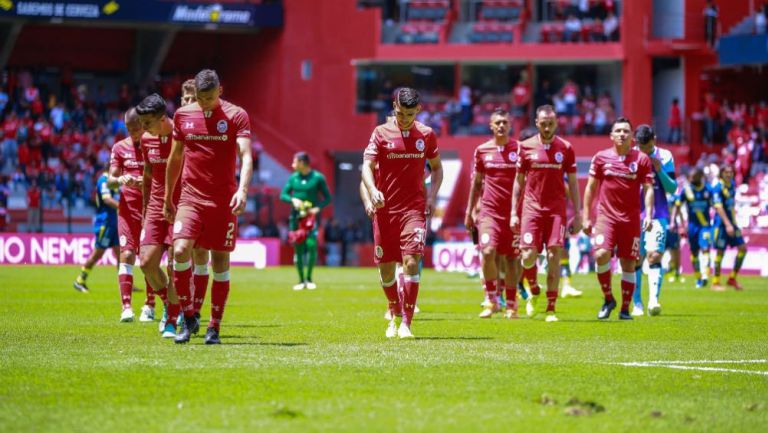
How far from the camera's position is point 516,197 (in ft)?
55.8

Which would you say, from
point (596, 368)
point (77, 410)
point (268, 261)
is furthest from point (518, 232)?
point (268, 261)

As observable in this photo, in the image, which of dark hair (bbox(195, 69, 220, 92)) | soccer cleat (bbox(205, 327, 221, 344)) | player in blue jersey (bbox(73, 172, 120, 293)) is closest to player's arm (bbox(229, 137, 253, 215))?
dark hair (bbox(195, 69, 220, 92))

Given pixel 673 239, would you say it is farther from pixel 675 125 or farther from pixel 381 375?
pixel 381 375

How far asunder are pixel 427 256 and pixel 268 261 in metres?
5.08

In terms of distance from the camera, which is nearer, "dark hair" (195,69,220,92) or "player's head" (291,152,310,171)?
"dark hair" (195,69,220,92)

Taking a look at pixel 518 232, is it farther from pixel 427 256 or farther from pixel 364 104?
pixel 364 104

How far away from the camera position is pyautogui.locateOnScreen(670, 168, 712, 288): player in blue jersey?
29086 millimetres

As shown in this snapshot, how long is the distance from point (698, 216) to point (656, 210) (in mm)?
11422

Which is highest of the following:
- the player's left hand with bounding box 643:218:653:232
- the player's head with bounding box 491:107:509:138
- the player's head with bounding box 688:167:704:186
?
the player's head with bounding box 491:107:509:138

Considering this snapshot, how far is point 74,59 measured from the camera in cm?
5812

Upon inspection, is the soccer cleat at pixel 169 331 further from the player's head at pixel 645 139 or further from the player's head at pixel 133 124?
the player's head at pixel 645 139

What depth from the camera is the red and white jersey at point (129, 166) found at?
53.0 ft

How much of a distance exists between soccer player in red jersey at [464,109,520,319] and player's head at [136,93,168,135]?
5.17 meters

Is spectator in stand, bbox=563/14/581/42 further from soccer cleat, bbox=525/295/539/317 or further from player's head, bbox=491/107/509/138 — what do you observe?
soccer cleat, bbox=525/295/539/317
